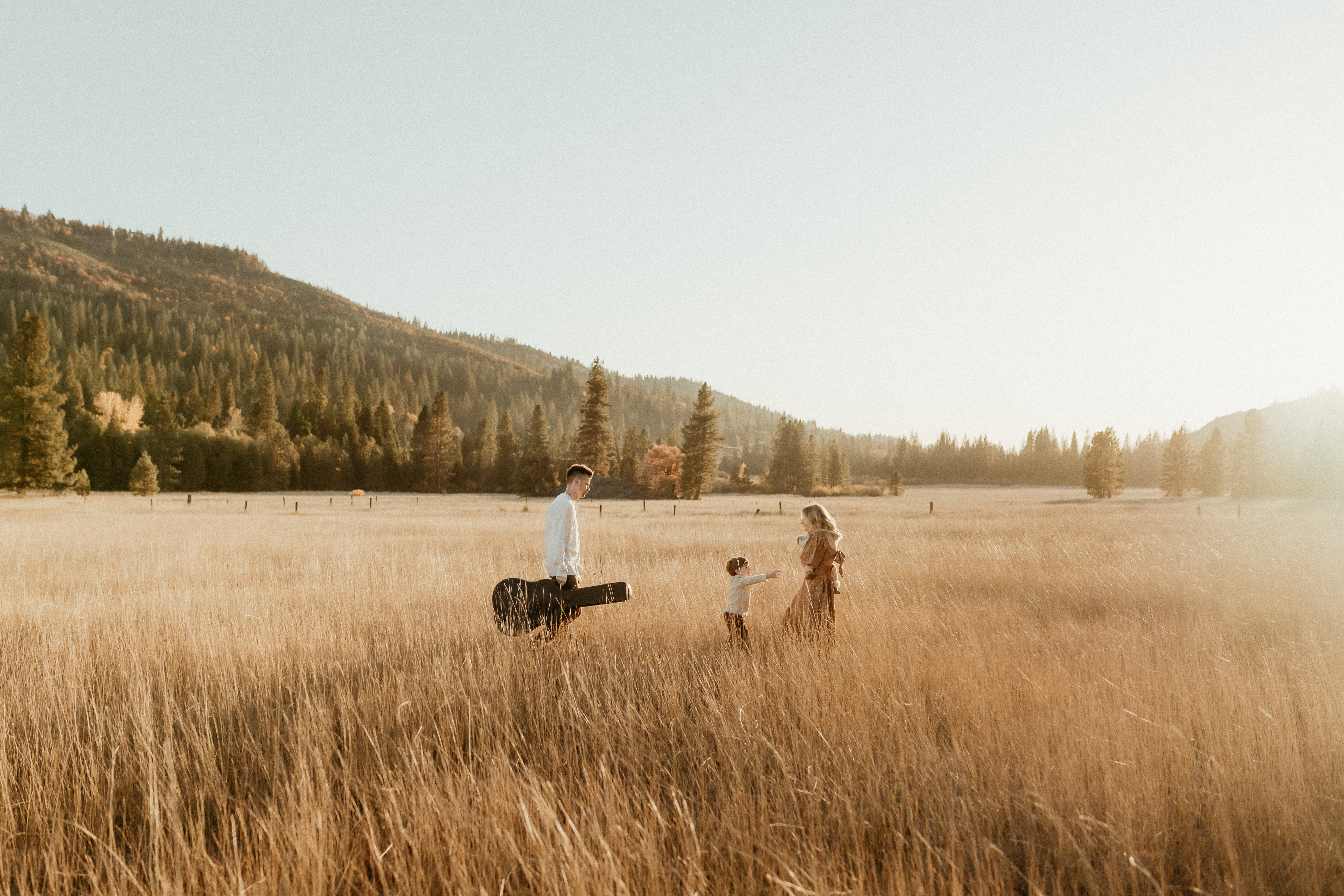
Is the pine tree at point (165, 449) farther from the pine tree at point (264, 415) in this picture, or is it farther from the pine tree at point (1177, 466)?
the pine tree at point (1177, 466)

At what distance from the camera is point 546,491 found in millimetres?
74625

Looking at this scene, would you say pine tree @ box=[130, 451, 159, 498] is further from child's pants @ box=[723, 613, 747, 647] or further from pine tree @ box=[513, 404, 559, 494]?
child's pants @ box=[723, 613, 747, 647]

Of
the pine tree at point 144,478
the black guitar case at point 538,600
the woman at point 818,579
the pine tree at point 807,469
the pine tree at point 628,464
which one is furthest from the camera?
the pine tree at point 807,469

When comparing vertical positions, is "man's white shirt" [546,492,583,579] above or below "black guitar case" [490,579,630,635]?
above

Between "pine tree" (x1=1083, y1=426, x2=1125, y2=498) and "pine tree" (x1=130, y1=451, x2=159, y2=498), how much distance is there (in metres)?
101

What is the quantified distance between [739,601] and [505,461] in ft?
265

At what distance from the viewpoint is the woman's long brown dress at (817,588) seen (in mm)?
6055

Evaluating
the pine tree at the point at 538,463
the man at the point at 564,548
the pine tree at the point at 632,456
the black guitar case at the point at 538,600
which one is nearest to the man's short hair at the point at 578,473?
the man at the point at 564,548

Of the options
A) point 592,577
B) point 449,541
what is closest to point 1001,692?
point 592,577

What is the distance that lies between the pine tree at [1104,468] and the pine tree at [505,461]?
2933 inches

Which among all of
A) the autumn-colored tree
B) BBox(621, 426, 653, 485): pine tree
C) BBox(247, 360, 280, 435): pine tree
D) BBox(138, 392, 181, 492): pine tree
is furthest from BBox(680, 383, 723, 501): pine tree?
BBox(247, 360, 280, 435): pine tree

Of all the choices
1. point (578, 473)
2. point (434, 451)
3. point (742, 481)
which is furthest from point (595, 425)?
point (578, 473)

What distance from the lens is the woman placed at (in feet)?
19.9

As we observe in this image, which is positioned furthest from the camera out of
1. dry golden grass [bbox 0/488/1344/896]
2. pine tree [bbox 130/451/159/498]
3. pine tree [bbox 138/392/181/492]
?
pine tree [bbox 138/392/181/492]
